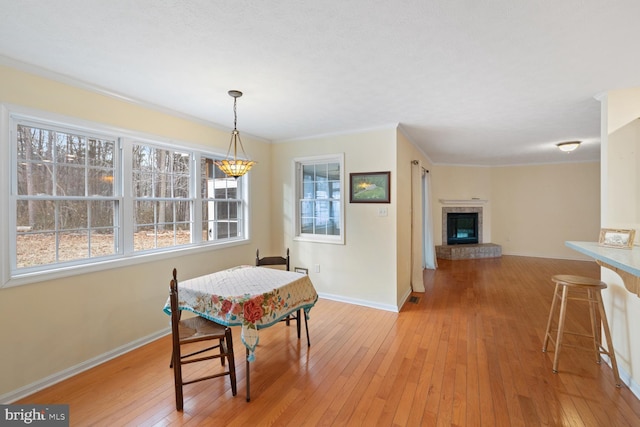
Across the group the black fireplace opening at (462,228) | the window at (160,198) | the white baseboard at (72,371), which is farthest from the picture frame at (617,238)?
the black fireplace opening at (462,228)

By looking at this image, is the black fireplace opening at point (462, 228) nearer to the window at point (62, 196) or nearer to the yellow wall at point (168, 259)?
the yellow wall at point (168, 259)

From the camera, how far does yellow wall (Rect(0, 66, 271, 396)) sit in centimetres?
202

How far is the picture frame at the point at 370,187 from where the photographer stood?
366 cm

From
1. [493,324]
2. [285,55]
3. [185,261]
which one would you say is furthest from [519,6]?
[185,261]

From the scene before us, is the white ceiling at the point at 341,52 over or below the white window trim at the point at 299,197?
over

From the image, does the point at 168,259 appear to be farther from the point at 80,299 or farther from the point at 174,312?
the point at 174,312

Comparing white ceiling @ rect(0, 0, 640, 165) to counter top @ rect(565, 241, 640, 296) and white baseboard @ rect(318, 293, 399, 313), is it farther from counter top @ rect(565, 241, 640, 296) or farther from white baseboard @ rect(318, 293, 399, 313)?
white baseboard @ rect(318, 293, 399, 313)

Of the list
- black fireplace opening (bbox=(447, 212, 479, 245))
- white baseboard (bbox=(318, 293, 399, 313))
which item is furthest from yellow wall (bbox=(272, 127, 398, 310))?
black fireplace opening (bbox=(447, 212, 479, 245))

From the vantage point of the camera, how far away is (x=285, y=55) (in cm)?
193

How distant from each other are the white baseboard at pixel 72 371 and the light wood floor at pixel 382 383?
0.26 feet

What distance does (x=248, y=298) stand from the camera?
6.75 ft

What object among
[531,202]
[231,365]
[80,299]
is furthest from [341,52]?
[531,202]

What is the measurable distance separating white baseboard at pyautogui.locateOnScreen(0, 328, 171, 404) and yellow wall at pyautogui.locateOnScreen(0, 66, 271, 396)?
28 mm

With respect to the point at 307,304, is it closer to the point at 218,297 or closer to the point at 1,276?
the point at 218,297
